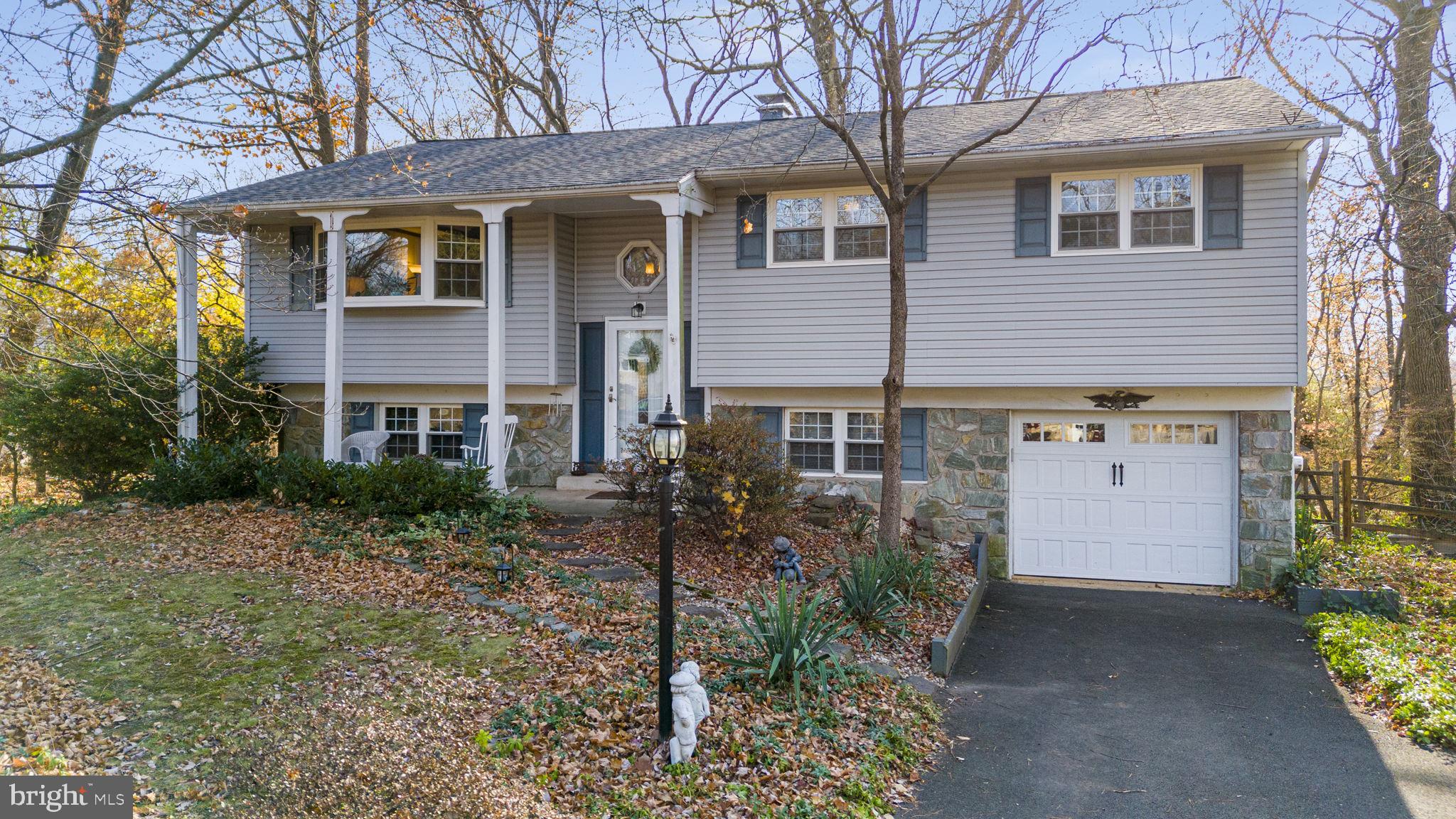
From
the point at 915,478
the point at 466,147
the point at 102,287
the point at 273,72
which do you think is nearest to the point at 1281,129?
the point at 915,478

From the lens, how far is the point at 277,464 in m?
9.83

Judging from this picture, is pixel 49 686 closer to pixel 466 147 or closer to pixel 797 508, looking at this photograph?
pixel 797 508

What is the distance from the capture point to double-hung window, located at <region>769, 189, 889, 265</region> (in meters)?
9.84

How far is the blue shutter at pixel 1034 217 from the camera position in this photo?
9305 millimetres

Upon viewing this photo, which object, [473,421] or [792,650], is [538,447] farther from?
[792,650]

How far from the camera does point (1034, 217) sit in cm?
934

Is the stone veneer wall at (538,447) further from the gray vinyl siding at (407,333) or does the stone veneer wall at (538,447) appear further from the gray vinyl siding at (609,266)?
the gray vinyl siding at (609,266)

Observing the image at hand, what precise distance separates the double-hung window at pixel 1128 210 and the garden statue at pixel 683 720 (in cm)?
709

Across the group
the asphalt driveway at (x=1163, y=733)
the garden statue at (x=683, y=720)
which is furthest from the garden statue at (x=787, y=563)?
the garden statue at (x=683, y=720)

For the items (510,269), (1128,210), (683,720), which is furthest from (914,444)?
(683,720)

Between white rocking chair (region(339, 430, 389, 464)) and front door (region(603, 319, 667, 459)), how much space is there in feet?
9.73

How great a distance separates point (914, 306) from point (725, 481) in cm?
356

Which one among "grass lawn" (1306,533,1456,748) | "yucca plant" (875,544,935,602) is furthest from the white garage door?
"yucca plant" (875,544,935,602)

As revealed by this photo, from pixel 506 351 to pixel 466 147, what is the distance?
3.83 m
